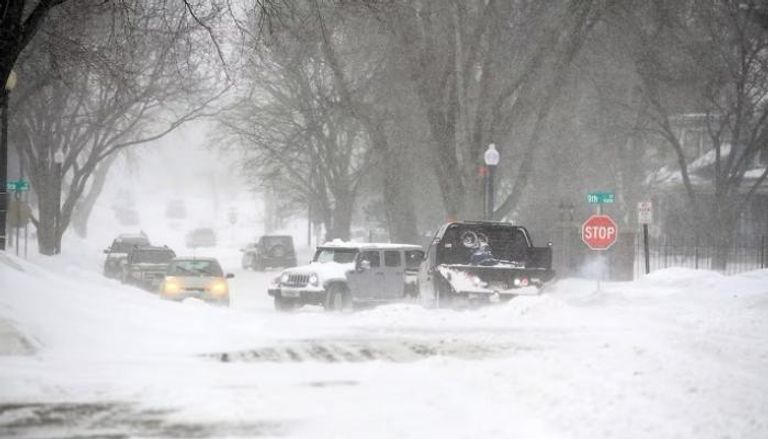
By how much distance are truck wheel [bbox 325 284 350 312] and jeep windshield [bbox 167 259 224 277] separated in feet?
12.9

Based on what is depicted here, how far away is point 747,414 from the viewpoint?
895cm

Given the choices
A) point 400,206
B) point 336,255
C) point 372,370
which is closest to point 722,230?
point 400,206

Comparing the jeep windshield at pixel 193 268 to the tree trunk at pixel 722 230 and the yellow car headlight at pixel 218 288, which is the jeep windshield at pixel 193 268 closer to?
the yellow car headlight at pixel 218 288

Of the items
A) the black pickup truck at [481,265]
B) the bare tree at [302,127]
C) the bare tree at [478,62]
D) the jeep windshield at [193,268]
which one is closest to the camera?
the black pickup truck at [481,265]

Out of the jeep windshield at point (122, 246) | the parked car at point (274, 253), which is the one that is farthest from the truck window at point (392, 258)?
the parked car at point (274, 253)

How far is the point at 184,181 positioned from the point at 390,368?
17629cm

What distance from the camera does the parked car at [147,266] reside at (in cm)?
3244

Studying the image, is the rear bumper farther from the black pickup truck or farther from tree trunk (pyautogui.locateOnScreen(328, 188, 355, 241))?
tree trunk (pyautogui.locateOnScreen(328, 188, 355, 241))

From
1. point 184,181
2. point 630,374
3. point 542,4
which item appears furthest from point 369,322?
point 184,181

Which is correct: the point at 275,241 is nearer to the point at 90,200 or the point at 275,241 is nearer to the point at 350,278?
the point at 90,200

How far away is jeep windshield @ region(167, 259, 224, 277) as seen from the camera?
2598 centimetres

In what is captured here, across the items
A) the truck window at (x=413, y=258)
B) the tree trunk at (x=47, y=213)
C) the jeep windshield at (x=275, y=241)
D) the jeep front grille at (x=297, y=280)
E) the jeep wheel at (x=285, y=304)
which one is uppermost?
the tree trunk at (x=47, y=213)

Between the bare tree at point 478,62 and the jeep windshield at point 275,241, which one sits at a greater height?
the bare tree at point 478,62

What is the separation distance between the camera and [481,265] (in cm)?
2159
